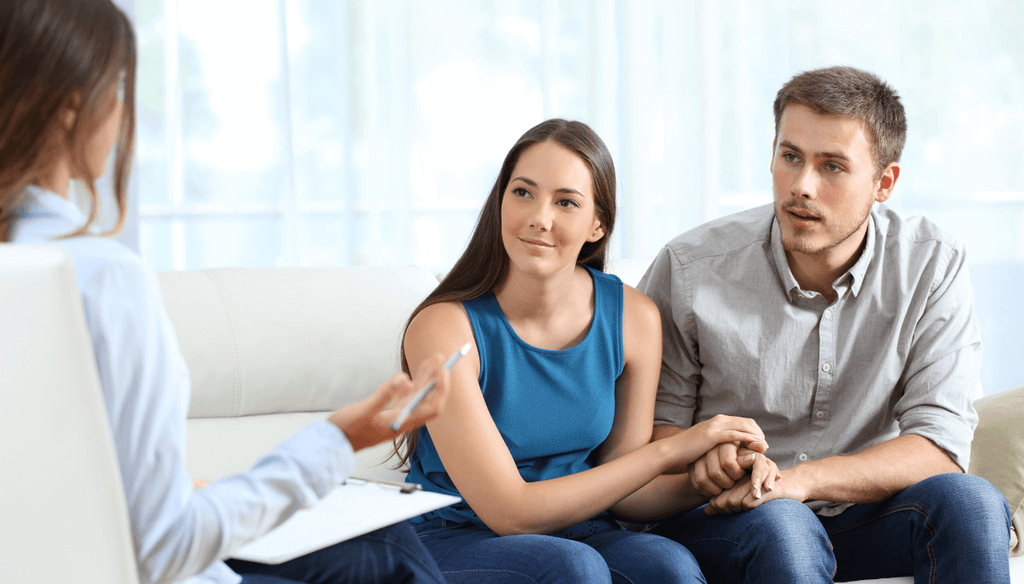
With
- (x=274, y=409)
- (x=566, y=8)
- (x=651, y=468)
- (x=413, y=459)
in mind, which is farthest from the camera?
(x=566, y=8)

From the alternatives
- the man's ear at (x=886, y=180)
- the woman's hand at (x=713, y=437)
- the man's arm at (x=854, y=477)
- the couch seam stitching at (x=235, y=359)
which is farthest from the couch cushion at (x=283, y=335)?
the man's ear at (x=886, y=180)

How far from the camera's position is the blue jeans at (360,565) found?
2.81 feet

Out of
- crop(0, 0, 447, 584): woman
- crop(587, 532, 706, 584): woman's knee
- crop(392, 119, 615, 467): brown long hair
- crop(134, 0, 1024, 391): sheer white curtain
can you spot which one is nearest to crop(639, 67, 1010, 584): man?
crop(587, 532, 706, 584): woman's knee

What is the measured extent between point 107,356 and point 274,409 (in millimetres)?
1127

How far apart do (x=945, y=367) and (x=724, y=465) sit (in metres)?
0.46

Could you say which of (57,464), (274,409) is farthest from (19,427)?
(274,409)

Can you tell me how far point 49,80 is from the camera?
0.60 meters

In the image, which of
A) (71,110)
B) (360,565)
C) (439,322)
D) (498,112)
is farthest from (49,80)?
(498,112)

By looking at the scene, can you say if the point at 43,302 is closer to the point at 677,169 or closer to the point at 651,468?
the point at 651,468

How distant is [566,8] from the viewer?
2.97m

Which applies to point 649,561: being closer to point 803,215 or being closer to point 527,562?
point 527,562

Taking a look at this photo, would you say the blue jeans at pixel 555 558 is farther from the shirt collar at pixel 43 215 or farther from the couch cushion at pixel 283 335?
the shirt collar at pixel 43 215

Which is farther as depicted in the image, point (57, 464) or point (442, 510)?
point (442, 510)

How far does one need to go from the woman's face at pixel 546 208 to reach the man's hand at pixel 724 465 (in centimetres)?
38
